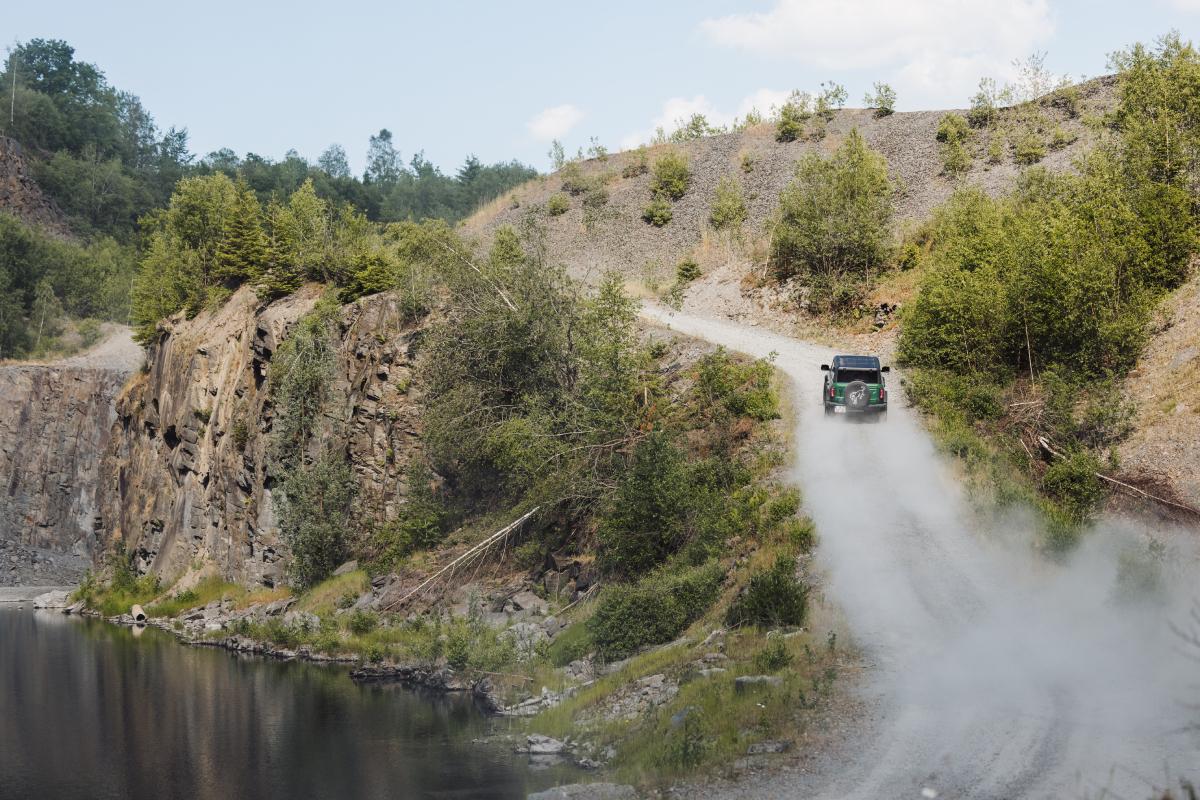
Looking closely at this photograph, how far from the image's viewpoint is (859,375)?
36125mm

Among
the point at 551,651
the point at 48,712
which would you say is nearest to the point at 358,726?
the point at 551,651

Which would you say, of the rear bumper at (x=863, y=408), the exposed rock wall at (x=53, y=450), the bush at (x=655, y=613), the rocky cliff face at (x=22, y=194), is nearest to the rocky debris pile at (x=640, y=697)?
the bush at (x=655, y=613)

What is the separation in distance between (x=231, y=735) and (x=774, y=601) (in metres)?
15.8

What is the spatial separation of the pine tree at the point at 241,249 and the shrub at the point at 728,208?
28.1m

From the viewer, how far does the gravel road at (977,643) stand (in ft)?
60.1

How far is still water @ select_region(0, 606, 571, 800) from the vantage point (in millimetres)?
25594

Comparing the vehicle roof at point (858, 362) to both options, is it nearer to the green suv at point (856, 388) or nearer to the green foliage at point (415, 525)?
the green suv at point (856, 388)

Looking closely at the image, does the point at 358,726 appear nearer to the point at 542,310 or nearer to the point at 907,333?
the point at 542,310

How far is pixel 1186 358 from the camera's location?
3272 centimetres

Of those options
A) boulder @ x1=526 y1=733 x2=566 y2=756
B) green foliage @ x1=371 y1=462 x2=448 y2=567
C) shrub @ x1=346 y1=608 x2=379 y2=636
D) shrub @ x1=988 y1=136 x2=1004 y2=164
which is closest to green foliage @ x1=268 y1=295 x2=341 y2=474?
green foliage @ x1=371 y1=462 x2=448 y2=567

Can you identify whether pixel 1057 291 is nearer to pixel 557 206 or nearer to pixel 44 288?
pixel 557 206

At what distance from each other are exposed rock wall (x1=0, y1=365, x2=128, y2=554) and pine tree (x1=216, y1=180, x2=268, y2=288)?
71.3 feet

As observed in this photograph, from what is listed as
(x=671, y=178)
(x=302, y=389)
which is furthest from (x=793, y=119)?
(x=302, y=389)

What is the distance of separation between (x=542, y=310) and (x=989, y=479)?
1953cm
